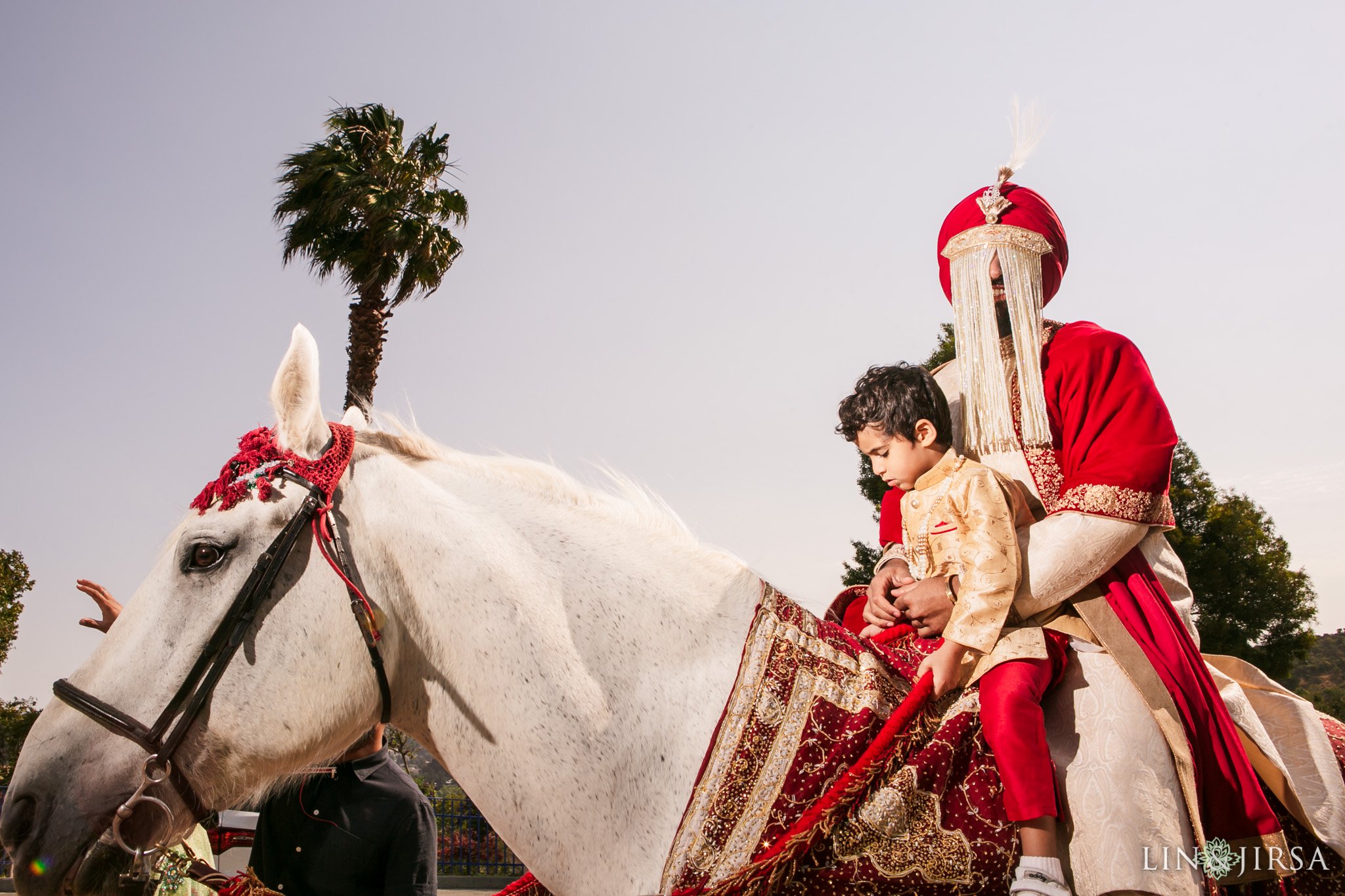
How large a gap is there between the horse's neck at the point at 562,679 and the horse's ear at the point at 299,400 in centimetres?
34

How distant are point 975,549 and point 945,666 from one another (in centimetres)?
32

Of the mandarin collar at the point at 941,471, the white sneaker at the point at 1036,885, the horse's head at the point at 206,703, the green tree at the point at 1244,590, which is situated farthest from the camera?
the green tree at the point at 1244,590

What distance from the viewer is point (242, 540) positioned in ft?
7.11

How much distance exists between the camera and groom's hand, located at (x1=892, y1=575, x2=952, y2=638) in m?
2.27

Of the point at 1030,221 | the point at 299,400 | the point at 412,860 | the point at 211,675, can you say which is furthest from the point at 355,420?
the point at 412,860

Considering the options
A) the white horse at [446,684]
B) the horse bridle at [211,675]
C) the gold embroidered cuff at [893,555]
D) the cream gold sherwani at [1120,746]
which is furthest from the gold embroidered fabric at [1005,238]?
the horse bridle at [211,675]

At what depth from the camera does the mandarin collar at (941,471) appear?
236 cm

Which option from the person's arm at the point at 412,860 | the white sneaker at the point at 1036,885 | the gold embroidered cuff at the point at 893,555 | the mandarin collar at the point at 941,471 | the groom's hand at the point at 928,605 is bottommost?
the person's arm at the point at 412,860

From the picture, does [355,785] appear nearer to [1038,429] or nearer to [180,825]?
[180,825]

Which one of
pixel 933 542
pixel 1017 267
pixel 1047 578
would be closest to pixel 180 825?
pixel 933 542

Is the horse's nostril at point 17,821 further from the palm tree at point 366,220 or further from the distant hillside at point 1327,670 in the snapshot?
the distant hillside at point 1327,670

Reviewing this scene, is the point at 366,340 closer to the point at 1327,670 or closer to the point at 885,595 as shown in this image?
the point at 885,595

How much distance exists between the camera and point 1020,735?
193 centimetres

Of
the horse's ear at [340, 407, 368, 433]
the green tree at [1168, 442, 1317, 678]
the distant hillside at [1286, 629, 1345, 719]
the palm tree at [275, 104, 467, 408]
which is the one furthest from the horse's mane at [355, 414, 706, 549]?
the distant hillside at [1286, 629, 1345, 719]
